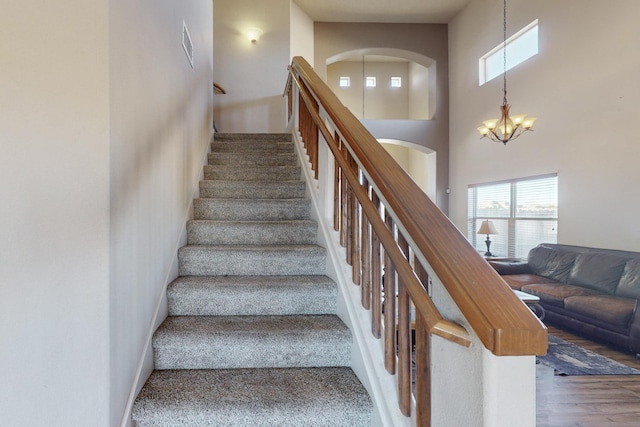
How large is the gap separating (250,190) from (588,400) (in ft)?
9.61

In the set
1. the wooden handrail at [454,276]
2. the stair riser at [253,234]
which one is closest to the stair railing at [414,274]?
the wooden handrail at [454,276]

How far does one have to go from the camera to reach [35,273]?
0.92 metres

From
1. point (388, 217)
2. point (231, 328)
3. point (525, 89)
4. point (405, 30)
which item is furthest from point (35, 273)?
point (405, 30)

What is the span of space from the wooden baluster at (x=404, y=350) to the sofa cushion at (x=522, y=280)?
391cm

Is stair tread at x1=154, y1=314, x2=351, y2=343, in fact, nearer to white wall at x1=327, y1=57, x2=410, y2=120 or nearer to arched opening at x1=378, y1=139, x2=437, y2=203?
arched opening at x1=378, y1=139, x2=437, y2=203

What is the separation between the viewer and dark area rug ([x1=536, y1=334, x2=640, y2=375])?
2.79 metres

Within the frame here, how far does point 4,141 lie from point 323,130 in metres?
1.44

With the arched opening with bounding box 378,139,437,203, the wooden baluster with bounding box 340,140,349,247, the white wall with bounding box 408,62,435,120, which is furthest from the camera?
the white wall with bounding box 408,62,435,120

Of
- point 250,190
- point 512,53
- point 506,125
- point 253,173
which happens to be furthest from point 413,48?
point 250,190

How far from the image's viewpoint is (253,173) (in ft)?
10.1

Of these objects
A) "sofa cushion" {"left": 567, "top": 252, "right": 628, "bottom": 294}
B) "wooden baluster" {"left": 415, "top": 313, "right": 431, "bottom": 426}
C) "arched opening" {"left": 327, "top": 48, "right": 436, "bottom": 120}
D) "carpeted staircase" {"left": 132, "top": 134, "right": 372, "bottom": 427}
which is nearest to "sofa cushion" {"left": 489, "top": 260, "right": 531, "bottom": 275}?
"sofa cushion" {"left": 567, "top": 252, "right": 628, "bottom": 294}

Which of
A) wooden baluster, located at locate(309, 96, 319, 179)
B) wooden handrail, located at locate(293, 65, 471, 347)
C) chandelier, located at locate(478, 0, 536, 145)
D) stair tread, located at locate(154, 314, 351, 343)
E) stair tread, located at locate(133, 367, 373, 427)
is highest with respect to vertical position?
chandelier, located at locate(478, 0, 536, 145)

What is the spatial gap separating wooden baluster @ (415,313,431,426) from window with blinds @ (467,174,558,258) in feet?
16.5

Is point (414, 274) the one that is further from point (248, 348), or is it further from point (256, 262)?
point (256, 262)
